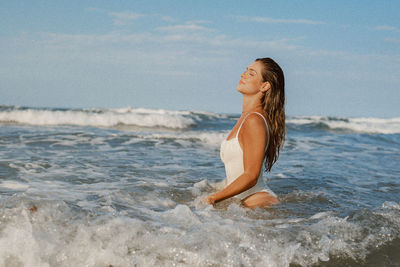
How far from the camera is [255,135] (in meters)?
4.08

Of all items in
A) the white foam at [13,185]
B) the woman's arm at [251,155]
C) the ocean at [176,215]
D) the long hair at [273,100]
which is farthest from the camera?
the white foam at [13,185]

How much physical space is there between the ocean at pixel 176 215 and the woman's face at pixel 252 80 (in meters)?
1.20

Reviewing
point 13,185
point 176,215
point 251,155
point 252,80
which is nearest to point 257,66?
point 252,80

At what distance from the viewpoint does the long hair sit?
4.25 meters

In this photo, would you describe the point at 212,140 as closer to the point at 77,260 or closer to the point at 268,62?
the point at 268,62

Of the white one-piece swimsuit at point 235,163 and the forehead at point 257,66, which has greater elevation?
the forehead at point 257,66

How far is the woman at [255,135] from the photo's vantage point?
4.08 m

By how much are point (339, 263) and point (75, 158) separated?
5839 mm

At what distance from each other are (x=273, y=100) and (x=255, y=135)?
0.47 meters

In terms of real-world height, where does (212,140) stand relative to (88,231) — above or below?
below

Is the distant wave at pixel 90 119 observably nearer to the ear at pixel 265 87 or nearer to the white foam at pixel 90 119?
the white foam at pixel 90 119

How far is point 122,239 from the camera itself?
323 centimetres

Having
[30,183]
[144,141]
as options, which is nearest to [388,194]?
[30,183]

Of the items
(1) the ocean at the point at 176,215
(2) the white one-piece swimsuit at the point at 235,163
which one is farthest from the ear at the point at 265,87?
(1) the ocean at the point at 176,215
